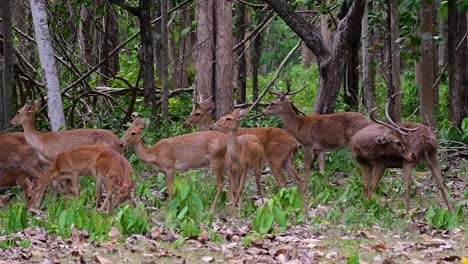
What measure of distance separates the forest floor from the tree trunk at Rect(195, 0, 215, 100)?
743 centimetres

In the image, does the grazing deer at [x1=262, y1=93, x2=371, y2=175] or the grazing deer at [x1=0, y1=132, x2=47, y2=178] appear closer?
the grazing deer at [x1=0, y1=132, x2=47, y2=178]

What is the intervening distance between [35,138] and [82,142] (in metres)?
0.62

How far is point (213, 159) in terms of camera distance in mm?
11594

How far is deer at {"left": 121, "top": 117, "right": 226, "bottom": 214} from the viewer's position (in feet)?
38.0

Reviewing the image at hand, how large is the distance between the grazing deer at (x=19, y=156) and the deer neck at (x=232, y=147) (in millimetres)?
2742

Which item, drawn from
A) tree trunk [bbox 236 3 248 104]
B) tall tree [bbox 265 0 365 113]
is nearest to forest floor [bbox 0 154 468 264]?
tall tree [bbox 265 0 365 113]

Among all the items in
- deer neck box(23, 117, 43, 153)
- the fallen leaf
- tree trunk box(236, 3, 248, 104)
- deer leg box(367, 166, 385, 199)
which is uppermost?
tree trunk box(236, 3, 248, 104)

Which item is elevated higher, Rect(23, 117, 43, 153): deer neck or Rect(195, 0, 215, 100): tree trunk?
Rect(195, 0, 215, 100): tree trunk

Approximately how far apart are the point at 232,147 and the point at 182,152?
3.05 ft

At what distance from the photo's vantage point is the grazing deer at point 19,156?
12250 millimetres

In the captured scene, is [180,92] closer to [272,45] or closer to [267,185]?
[267,185]

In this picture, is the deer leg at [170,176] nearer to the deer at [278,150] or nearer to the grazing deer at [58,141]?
the grazing deer at [58,141]

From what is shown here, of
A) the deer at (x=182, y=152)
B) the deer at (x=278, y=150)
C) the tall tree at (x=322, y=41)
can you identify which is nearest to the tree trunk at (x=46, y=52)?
the deer at (x=182, y=152)

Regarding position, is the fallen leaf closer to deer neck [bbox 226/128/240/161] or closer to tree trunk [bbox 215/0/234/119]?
deer neck [bbox 226/128/240/161]
